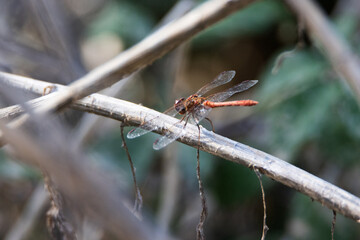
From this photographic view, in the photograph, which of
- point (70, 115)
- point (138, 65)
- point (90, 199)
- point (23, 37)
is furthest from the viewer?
point (23, 37)

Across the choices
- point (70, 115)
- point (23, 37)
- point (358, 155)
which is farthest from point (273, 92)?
point (23, 37)

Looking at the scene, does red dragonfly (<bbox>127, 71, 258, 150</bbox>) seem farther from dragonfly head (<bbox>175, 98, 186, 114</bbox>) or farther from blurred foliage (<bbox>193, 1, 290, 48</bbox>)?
blurred foliage (<bbox>193, 1, 290, 48</bbox>)

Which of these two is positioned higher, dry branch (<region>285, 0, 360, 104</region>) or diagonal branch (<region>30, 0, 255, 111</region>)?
diagonal branch (<region>30, 0, 255, 111</region>)

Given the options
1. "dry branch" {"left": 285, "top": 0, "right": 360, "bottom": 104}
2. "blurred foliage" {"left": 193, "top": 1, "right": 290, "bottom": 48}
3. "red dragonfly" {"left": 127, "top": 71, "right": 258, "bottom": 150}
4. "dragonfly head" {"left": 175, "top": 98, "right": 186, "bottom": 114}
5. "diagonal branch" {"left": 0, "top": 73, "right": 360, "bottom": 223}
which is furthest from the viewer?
"blurred foliage" {"left": 193, "top": 1, "right": 290, "bottom": 48}

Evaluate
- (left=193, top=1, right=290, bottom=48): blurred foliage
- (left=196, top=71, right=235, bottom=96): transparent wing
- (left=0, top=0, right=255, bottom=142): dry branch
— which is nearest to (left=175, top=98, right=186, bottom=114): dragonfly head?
(left=196, top=71, right=235, bottom=96): transparent wing

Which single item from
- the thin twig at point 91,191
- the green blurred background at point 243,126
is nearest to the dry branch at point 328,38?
the green blurred background at point 243,126

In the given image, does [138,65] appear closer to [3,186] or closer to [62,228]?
[62,228]

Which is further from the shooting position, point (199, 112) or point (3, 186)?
point (3, 186)
